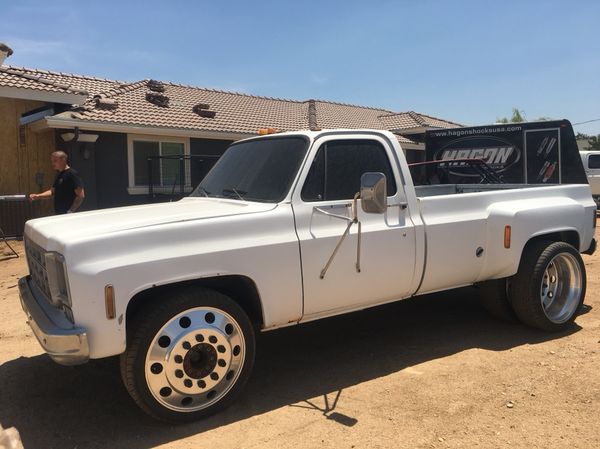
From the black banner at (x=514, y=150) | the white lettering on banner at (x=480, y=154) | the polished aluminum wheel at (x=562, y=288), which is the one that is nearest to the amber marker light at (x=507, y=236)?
the polished aluminum wheel at (x=562, y=288)

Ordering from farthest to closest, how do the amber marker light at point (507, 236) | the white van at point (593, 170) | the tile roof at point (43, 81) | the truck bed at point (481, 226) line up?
the white van at point (593, 170), the tile roof at point (43, 81), the amber marker light at point (507, 236), the truck bed at point (481, 226)

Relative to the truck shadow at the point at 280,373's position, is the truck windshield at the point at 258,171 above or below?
above

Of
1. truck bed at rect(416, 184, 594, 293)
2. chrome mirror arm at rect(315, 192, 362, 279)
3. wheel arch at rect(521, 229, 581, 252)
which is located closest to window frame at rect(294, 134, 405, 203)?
chrome mirror arm at rect(315, 192, 362, 279)

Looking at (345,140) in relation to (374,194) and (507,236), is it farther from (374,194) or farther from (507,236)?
(507,236)

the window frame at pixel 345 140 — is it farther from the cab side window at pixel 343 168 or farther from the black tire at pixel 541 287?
the black tire at pixel 541 287

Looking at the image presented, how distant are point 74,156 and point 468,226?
36.6 feet

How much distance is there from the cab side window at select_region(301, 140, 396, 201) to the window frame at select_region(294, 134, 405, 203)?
0.02m

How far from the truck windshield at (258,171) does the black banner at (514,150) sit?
4265 millimetres

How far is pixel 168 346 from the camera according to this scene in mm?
3264

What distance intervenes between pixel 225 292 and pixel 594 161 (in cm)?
1854

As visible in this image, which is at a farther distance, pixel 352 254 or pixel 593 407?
pixel 352 254

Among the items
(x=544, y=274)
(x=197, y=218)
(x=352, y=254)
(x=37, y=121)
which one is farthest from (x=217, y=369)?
(x=37, y=121)

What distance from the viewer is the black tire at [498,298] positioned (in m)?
5.14

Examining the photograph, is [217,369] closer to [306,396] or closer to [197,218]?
[306,396]
